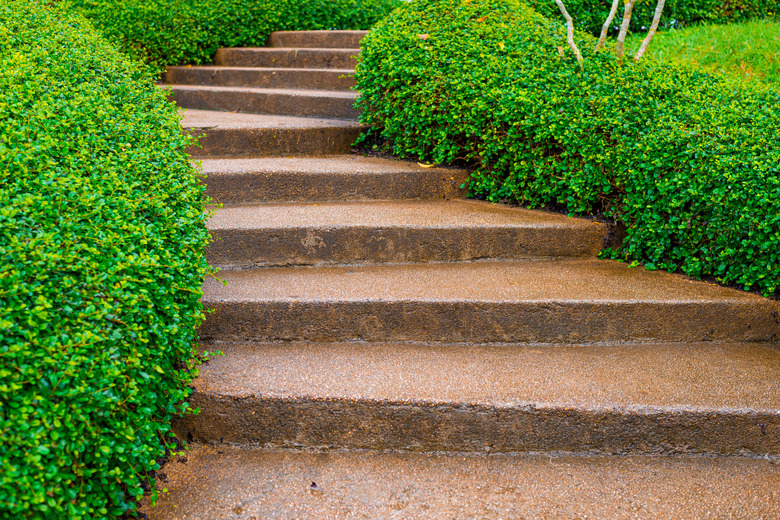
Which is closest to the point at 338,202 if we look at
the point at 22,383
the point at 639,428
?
the point at 639,428

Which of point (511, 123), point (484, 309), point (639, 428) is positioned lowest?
point (639, 428)

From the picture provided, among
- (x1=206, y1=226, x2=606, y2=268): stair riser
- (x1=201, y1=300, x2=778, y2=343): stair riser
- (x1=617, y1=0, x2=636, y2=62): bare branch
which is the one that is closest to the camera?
(x1=201, y1=300, x2=778, y2=343): stair riser

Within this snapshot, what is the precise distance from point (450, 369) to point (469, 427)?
31 cm

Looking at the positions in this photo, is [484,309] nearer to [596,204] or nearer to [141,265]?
[596,204]

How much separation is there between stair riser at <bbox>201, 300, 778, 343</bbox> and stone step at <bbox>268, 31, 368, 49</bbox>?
4.40 m

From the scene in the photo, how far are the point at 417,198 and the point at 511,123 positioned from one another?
2.64ft

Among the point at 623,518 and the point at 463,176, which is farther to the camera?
the point at 463,176

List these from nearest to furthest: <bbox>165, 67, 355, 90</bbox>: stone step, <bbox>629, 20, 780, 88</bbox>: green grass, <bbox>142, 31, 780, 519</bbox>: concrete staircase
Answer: <bbox>142, 31, 780, 519</bbox>: concrete staircase → <bbox>629, 20, 780, 88</bbox>: green grass → <bbox>165, 67, 355, 90</bbox>: stone step

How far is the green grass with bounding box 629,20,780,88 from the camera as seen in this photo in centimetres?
493

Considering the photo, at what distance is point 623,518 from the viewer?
2.06 metres

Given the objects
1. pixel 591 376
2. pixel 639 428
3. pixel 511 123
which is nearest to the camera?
pixel 639 428

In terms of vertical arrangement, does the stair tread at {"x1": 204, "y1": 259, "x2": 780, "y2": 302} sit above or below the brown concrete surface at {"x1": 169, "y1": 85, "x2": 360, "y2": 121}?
below

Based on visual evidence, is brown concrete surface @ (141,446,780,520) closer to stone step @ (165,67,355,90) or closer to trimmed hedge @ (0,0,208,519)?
trimmed hedge @ (0,0,208,519)

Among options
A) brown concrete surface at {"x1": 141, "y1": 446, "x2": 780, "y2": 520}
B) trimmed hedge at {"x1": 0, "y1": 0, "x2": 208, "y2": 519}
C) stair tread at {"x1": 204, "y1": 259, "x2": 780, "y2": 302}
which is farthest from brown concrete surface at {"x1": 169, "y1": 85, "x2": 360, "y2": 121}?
brown concrete surface at {"x1": 141, "y1": 446, "x2": 780, "y2": 520}
